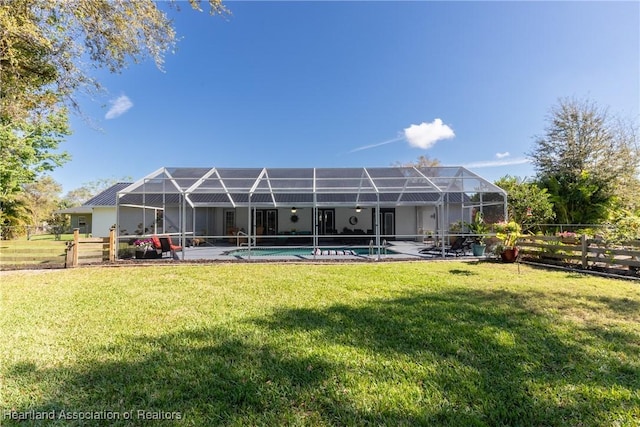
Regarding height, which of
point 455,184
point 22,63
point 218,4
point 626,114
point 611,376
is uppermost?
point 626,114

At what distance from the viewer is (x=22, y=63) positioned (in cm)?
564

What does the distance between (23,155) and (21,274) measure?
1208 cm

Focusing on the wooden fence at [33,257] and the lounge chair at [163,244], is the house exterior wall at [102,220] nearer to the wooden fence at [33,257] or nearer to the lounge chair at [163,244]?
the lounge chair at [163,244]

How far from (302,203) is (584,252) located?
1102cm

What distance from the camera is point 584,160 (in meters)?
16.7

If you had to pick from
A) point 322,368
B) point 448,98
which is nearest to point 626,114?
point 448,98

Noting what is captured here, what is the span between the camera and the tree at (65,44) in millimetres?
4957

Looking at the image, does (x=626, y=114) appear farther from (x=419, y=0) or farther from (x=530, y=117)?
(x=419, y=0)

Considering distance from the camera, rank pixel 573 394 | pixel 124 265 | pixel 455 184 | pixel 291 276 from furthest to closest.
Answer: pixel 455 184 → pixel 124 265 → pixel 291 276 → pixel 573 394

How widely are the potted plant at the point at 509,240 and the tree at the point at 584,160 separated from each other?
8.07 m

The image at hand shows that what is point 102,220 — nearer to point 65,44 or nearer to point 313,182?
point 313,182

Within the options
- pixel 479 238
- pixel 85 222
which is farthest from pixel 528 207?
pixel 85 222

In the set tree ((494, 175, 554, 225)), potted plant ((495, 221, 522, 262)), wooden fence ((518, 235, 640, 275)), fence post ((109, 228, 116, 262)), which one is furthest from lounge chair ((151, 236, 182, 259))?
tree ((494, 175, 554, 225))

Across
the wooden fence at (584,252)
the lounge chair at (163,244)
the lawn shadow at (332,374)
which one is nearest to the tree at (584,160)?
the wooden fence at (584,252)
